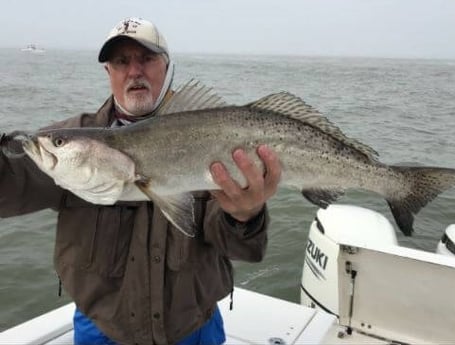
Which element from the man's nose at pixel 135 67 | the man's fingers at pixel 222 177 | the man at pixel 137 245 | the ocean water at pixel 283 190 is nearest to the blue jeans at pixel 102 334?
the man at pixel 137 245

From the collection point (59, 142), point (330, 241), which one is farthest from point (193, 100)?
point (330, 241)

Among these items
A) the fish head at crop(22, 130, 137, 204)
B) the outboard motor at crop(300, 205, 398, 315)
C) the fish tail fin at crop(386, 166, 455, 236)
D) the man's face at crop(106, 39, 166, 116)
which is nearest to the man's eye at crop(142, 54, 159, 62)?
the man's face at crop(106, 39, 166, 116)

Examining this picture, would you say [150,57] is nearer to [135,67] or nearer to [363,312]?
[135,67]

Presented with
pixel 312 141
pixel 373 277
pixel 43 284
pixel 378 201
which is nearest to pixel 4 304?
pixel 43 284

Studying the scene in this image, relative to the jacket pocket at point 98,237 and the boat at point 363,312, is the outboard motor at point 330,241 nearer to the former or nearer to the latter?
the boat at point 363,312

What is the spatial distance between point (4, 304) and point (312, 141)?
5.83m

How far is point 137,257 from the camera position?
278 cm

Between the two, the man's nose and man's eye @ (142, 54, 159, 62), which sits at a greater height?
man's eye @ (142, 54, 159, 62)

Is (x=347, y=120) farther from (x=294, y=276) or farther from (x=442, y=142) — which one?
(x=294, y=276)

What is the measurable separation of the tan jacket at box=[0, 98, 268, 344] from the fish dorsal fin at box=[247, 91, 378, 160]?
588 mm

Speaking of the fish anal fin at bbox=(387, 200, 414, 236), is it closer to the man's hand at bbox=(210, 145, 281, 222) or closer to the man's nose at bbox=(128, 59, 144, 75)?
the man's hand at bbox=(210, 145, 281, 222)

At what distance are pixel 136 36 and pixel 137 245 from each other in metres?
1.20

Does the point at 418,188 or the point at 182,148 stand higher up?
the point at 182,148

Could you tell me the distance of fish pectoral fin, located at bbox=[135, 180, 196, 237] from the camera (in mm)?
2426
